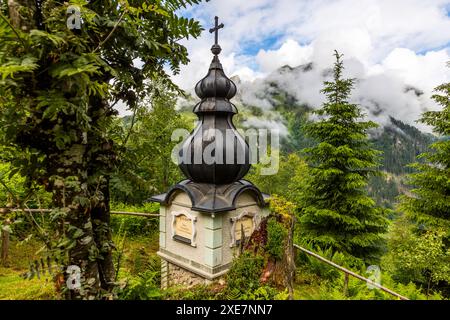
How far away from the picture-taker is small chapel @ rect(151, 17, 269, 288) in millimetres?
6629

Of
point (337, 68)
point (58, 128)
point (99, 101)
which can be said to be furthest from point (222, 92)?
point (337, 68)

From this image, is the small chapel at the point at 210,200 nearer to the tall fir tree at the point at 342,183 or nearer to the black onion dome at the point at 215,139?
the black onion dome at the point at 215,139

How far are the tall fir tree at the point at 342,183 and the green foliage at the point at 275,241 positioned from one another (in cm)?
572

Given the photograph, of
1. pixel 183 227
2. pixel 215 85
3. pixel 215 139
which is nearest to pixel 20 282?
pixel 183 227

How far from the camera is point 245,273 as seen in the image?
598 centimetres

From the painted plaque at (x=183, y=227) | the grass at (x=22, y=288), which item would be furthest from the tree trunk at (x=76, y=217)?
the painted plaque at (x=183, y=227)

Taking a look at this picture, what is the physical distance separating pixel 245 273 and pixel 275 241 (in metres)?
1.16

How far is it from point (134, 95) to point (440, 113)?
1333 centimetres

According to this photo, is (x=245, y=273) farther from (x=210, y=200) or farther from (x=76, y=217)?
(x=76, y=217)

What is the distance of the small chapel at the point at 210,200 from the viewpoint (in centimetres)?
663

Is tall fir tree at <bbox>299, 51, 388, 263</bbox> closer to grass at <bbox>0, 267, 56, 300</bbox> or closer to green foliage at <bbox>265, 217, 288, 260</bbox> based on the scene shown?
green foliage at <bbox>265, 217, 288, 260</bbox>

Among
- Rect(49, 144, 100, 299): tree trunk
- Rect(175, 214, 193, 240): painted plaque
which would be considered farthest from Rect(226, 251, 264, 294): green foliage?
Rect(49, 144, 100, 299): tree trunk

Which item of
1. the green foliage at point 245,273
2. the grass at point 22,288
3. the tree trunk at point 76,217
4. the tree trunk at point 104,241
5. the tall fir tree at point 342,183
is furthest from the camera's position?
the tall fir tree at point 342,183

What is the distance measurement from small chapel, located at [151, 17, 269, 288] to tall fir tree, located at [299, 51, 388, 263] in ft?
17.9
